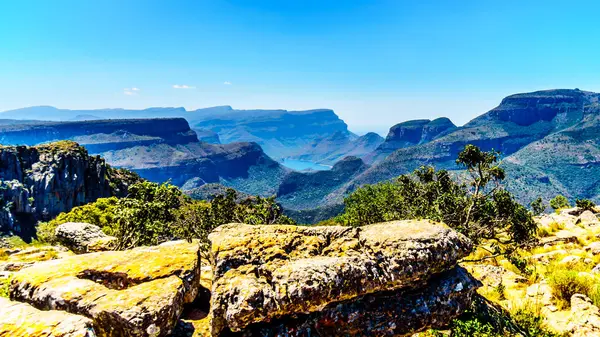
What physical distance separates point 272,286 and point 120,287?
433 centimetres

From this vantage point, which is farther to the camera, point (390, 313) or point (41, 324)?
point (390, 313)

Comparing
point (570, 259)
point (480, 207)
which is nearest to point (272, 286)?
point (570, 259)

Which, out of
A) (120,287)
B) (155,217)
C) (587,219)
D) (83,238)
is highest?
(120,287)

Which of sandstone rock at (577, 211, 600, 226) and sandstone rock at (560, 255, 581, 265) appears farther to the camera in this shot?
sandstone rock at (577, 211, 600, 226)

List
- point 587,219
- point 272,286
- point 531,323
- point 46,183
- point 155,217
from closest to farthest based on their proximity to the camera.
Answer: point 272,286, point 531,323, point 155,217, point 587,219, point 46,183

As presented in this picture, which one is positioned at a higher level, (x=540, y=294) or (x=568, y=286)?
(x=568, y=286)

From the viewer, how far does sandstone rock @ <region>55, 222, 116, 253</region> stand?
1753cm

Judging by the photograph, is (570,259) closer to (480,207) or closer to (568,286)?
(568,286)

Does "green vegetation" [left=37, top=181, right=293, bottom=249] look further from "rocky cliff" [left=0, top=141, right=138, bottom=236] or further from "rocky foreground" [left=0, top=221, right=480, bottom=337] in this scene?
"rocky cliff" [left=0, top=141, right=138, bottom=236]

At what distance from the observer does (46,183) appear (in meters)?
111

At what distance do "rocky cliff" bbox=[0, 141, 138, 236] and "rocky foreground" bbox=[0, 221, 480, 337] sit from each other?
126966mm

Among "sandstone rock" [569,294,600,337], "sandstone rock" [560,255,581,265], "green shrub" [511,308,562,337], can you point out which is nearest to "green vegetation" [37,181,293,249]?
"green shrub" [511,308,562,337]

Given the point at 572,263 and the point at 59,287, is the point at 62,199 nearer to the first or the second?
the point at 59,287

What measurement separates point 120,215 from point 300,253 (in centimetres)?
1626
